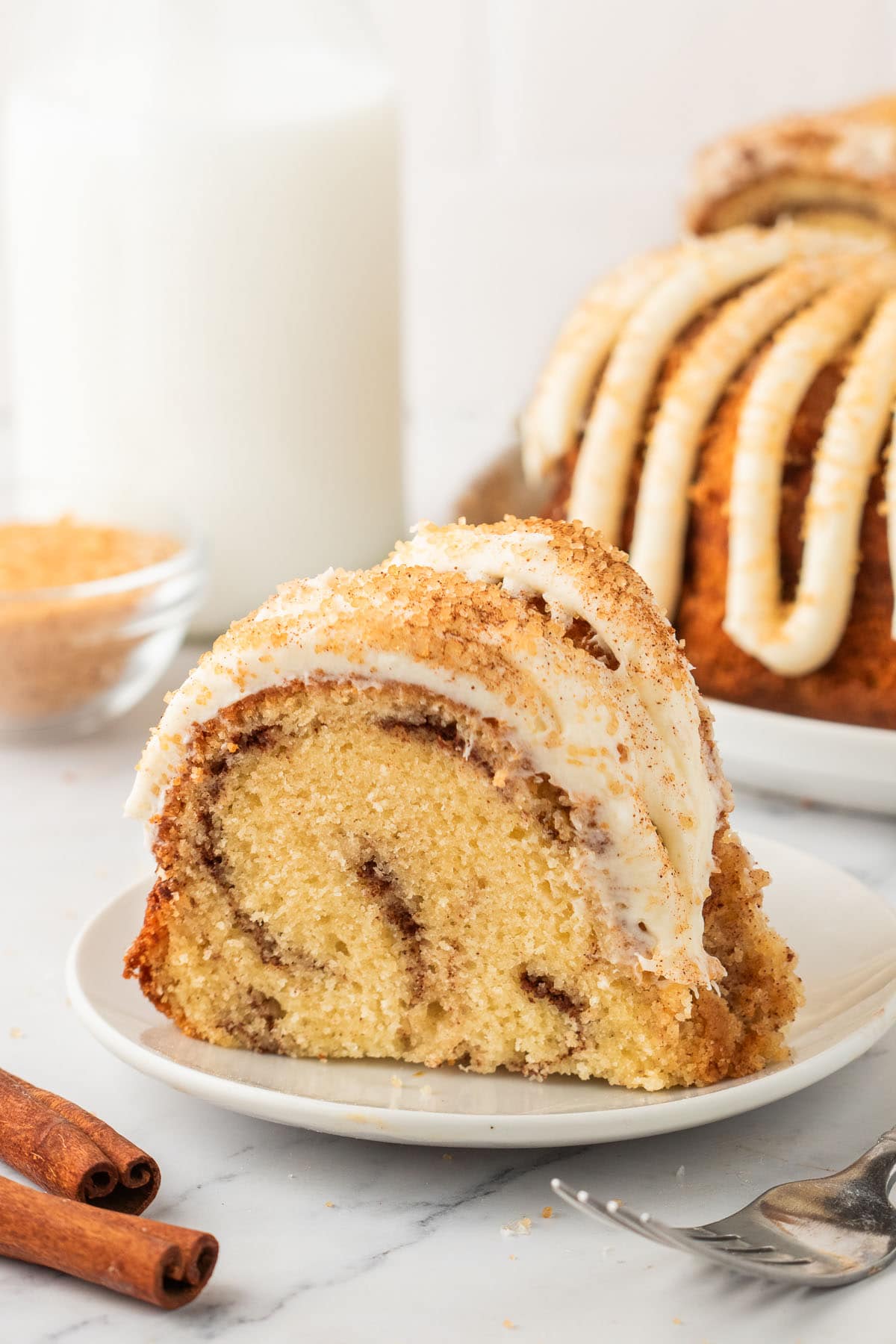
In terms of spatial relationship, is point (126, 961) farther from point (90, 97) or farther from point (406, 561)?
point (90, 97)

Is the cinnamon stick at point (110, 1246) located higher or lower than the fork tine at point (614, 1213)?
lower

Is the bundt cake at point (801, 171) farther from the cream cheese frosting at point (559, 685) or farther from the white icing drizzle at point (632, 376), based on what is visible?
the cream cheese frosting at point (559, 685)

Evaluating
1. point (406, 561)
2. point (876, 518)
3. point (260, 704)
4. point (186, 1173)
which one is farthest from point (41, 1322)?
point (876, 518)

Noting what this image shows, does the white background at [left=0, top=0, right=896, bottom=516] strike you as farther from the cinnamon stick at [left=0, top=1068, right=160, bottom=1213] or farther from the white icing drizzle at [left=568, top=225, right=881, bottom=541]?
the cinnamon stick at [left=0, top=1068, right=160, bottom=1213]

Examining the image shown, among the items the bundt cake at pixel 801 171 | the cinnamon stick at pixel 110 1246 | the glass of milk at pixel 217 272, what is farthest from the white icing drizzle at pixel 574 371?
the cinnamon stick at pixel 110 1246

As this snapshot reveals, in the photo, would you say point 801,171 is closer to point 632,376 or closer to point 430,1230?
point 632,376

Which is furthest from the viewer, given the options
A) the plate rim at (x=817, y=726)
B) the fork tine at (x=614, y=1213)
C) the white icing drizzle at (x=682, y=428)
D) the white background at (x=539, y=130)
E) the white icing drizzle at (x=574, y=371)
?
the white background at (x=539, y=130)

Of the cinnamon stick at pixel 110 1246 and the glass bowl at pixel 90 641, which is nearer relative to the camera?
the cinnamon stick at pixel 110 1246

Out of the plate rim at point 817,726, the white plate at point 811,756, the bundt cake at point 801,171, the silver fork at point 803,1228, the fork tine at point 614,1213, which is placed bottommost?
the white plate at point 811,756
